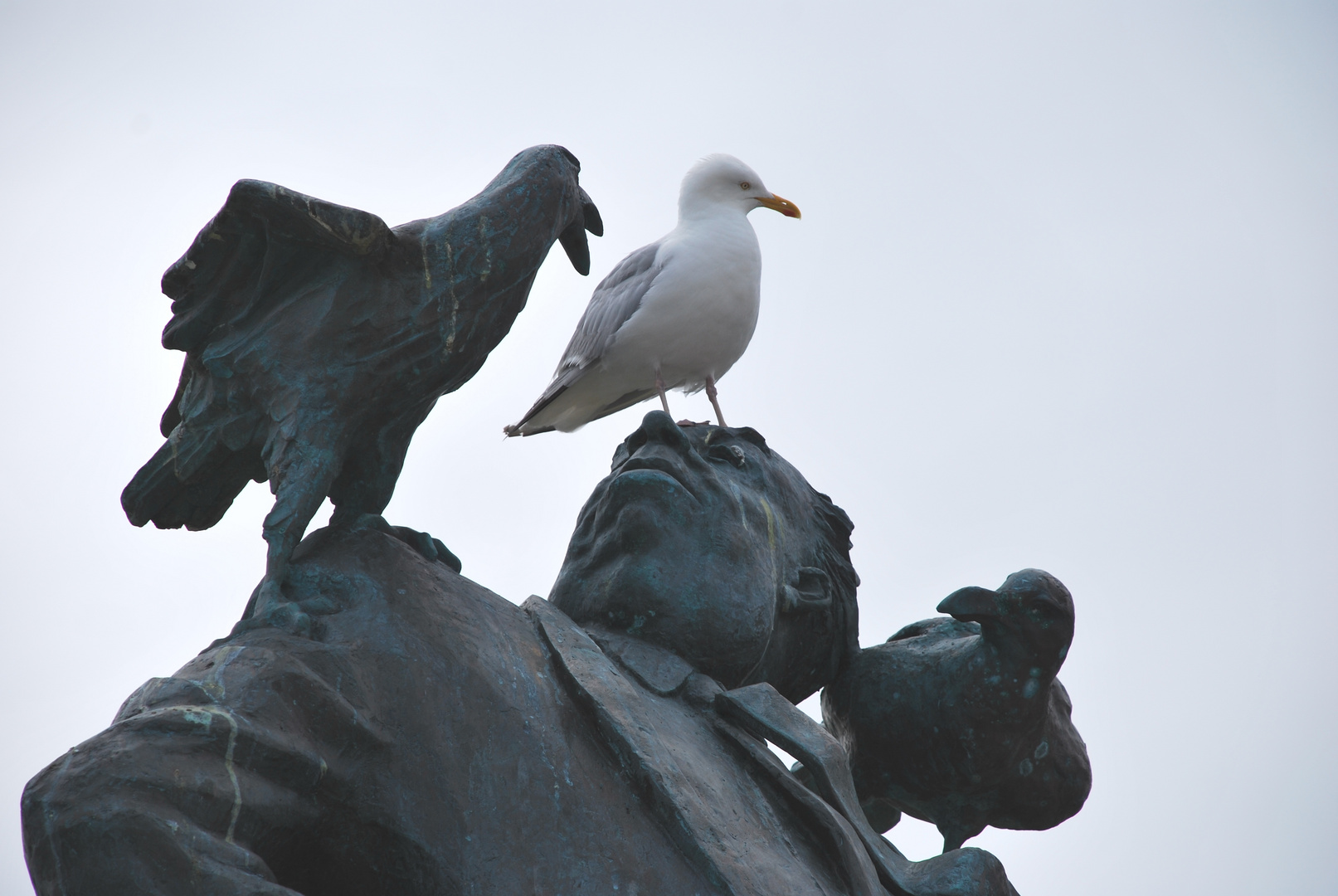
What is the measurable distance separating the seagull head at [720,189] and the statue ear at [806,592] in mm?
4785

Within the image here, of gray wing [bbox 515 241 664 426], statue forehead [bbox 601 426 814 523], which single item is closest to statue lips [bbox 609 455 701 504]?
statue forehead [bbox 601 426 814 523]

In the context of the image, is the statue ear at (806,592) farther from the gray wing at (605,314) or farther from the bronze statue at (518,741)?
the gray wing at (605,314)

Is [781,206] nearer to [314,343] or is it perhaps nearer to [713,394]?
[713,394]

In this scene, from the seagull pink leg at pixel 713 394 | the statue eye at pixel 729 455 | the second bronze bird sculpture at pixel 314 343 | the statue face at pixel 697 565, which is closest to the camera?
the second bronze bird sculpture at pixel 314 343

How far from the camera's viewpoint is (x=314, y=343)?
2912mm

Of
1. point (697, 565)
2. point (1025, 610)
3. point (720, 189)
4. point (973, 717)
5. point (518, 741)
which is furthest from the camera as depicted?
point (720, 189)

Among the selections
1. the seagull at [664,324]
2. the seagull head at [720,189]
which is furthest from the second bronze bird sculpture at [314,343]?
the seagull head at [720,189]

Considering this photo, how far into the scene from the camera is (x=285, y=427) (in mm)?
2852

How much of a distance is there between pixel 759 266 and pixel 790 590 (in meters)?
4.39

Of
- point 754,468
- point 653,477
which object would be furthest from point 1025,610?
point 653,477

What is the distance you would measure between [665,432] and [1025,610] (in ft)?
3.19

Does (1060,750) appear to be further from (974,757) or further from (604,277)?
(604,277)

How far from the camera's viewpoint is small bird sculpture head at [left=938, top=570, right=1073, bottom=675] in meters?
3.69

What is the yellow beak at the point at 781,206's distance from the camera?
9039 mm
